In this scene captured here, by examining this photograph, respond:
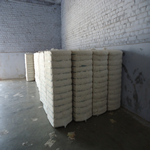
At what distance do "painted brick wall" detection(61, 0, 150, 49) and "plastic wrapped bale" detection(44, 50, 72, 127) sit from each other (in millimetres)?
1745

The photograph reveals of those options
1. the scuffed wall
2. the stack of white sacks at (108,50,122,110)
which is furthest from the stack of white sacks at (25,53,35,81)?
the stack of white sacks at (108,50,122,110)

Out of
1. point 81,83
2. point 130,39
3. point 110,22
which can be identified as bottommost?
point 81,83

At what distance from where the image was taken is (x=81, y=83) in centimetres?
260

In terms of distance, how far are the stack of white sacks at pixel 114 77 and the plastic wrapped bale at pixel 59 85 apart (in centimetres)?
117

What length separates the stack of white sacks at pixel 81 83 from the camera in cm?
253

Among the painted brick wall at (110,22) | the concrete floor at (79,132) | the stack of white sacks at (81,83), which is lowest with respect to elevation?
the concrete floor at (79,132)

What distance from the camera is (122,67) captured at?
3.34m

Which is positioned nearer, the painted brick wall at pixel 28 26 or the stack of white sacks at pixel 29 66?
the stack of white sacks at pixel 29 66

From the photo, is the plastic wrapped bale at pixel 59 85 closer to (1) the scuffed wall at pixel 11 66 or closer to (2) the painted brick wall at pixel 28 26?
(1) the scuffed wall at pixel 11 66

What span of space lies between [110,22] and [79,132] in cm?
320

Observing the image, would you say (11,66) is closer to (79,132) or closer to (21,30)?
(21,30)

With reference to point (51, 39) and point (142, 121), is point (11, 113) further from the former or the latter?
point (51, 39)

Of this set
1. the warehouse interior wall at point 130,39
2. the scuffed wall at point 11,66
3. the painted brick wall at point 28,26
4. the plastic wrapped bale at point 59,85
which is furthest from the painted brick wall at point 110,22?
the scuffed wall at point 11,66

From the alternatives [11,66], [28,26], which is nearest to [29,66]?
[11,66]
